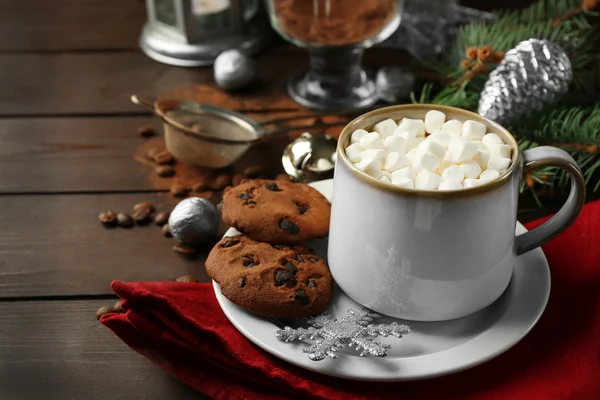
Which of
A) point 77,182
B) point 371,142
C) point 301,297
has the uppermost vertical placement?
point 371,142

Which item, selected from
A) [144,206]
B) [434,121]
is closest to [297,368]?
[434,121]

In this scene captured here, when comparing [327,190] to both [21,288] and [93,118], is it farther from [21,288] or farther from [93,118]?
[93,118]

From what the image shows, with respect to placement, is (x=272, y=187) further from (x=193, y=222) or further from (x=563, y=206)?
(x=563, y=206)

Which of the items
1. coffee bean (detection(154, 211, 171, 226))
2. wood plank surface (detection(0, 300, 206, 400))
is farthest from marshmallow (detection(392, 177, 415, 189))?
coffee bean (detection(154, 211, 171, 226))

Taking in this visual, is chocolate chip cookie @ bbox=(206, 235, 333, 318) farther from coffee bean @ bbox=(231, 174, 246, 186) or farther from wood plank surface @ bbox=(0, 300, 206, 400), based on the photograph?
coffee bean @ bbox=(231, 174, 246, 186)

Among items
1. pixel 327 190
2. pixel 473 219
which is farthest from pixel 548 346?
pixel 327 190

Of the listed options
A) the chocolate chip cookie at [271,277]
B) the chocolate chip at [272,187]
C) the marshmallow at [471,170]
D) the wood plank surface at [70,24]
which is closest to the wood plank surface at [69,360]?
the chocolate chip cookie at [271,277]
